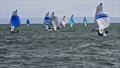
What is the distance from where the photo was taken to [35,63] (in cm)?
3253

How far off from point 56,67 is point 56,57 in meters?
7.09

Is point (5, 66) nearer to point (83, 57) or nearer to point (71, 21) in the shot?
point (83, 57)

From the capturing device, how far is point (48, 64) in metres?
31.9

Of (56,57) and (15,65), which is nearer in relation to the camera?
(15,65)

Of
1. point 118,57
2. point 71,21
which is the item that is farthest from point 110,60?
point 71,21

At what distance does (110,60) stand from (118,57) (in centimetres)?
226

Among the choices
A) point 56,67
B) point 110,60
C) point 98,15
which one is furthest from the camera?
point 98,15

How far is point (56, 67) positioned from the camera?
30047 millimetres

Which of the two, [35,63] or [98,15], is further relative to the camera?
[98,15]

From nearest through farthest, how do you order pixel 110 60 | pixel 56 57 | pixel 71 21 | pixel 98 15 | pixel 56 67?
pixel 56 67 → pixel 110 60 → pixel 56 57 → pixel 98 15 → pixel 71 21

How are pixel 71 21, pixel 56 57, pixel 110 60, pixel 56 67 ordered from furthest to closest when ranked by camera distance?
pixel 71 21 → pixel 56 57 → pixel 110 60 → pixel 56 67

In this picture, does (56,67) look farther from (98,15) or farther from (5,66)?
(98,15)

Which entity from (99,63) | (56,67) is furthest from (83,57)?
(56,67)

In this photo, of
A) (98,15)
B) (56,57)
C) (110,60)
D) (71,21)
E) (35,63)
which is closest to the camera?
(35,63)
